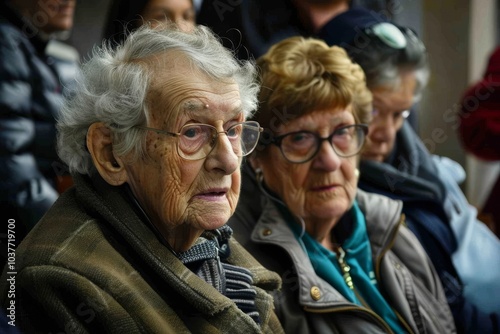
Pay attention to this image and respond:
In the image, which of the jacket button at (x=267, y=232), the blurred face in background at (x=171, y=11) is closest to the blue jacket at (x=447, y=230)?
the jacket button at (x=267, y=232)

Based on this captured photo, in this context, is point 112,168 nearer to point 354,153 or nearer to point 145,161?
point 145,161

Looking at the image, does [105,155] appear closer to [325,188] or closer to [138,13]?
[325,188]

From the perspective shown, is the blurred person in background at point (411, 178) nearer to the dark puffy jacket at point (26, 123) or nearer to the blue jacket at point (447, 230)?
the blue jacket at point (447, 230)

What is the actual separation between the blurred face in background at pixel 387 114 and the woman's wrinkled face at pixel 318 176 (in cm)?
56

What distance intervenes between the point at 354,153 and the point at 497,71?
5.07 ft

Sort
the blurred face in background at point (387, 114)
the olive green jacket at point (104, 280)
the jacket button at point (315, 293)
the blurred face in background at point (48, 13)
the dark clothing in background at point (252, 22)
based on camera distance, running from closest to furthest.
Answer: the olive green jacket at point (104, 280)
the jacket button at point (315, 293)
the blurred face in background at point (48, 13)
the dark clothing in background at point (252, 22)
the blurred face in background at point (387, 114)

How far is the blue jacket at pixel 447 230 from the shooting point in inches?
116

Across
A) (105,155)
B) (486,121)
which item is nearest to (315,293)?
(105,155)

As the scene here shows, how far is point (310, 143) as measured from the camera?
8.13 feet

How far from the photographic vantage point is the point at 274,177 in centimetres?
254

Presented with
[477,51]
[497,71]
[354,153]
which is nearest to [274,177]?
[354,153]

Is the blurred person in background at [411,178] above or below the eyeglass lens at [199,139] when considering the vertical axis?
below

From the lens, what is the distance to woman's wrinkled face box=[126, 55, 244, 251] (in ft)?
6.08

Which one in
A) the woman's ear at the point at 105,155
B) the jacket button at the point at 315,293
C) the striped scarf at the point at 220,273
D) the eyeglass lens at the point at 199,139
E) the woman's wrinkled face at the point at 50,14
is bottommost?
the jacket button at the point at 315,293
